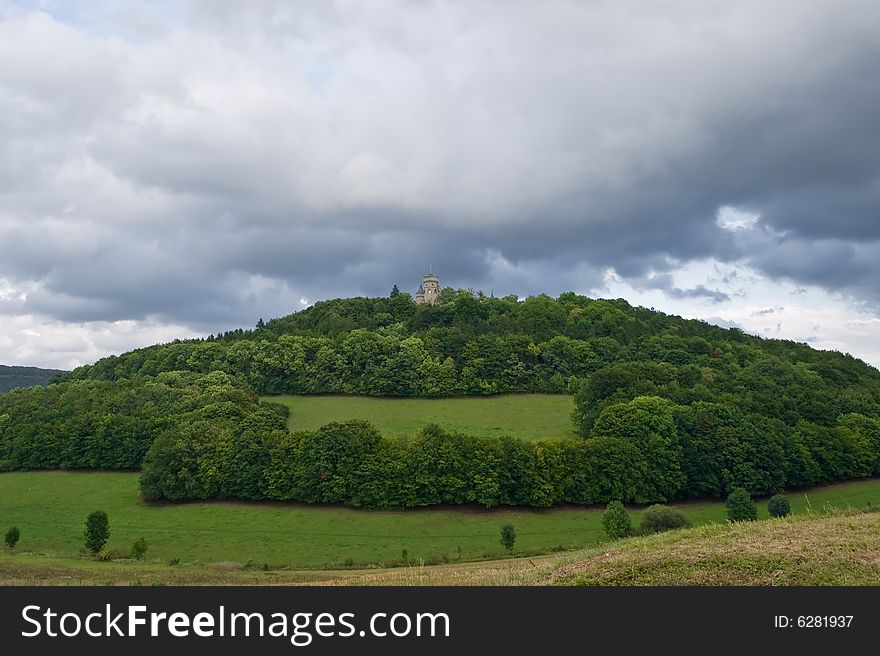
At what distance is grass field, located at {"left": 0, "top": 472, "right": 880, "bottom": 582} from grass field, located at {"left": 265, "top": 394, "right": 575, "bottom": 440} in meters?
27.3

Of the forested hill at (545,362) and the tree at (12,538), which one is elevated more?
the forested hill at (545,362)

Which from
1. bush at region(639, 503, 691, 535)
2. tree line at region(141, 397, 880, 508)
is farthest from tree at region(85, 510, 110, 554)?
bush at region(639, 503, 691, 535)

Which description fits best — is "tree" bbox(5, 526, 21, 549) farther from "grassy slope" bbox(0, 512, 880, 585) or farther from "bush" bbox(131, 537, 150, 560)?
"grassy slope" bbox(0, 512, 880, 585)

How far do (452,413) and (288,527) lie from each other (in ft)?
150

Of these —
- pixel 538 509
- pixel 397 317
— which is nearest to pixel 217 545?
pixel 538 509

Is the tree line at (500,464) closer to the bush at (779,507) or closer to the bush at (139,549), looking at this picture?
the bush at (779,507)

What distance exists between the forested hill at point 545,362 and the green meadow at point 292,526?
25.4m

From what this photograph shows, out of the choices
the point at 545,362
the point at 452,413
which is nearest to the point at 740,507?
the point at 452,413

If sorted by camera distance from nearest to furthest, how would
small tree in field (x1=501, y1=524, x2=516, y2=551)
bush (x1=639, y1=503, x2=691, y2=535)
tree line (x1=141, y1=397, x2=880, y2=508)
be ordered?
bush (x1=639, y1=503, x2=691, y2=535) → small tree in field (x1=501, y1=524, x2=516, y2=551) → tree line (x1=141, y1=397, x2=880, y2=508)

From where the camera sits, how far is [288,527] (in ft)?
214

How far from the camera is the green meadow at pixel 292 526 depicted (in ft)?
182

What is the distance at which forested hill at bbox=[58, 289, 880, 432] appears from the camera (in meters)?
103

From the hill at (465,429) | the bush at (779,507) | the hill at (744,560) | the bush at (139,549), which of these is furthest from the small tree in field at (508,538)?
the hill at (744,560)

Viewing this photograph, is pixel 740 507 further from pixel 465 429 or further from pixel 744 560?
pixel 744 560
